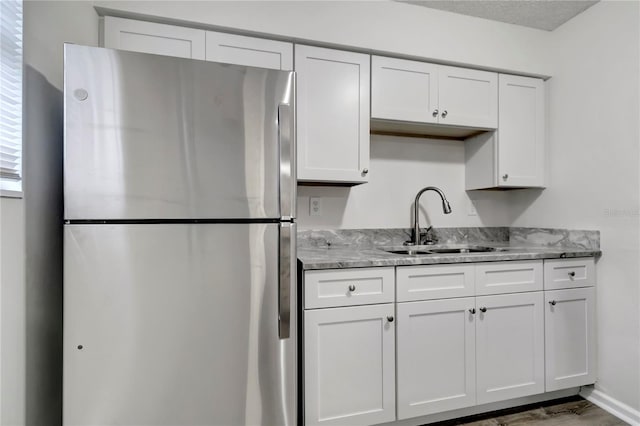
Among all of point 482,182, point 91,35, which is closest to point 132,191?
point 91,35

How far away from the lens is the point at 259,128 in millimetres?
1253

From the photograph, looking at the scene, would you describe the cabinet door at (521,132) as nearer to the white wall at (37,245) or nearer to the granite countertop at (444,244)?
the granite countertop at (444,244)

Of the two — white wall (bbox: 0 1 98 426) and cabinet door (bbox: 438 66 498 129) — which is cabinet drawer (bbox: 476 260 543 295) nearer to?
cabinet door (bbox: 438 66 498 129)

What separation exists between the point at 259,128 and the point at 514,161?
1834 millimetres

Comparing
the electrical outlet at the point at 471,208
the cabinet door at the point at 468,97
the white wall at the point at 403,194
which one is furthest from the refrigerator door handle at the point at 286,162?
the electrical outlet at the point at 471,208

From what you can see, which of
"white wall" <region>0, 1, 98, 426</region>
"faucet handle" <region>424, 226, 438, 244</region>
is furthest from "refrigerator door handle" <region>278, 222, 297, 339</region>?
"faucet handle" <region>424, 226, 438, 244</region>

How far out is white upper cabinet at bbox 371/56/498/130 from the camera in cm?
198

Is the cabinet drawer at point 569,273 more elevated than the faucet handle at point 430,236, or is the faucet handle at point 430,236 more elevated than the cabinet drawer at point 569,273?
the faucet handle at point 430,236

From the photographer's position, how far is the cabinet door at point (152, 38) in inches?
62.7

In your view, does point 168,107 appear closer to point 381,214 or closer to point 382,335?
point 382,335

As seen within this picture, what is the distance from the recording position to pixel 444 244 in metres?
2.41

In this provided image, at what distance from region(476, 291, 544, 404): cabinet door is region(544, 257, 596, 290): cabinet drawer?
12cm

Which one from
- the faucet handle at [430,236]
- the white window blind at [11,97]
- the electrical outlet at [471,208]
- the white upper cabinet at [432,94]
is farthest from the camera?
the electrical outlet at [471,208]

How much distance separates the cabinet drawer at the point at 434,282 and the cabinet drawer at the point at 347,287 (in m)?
0.07
